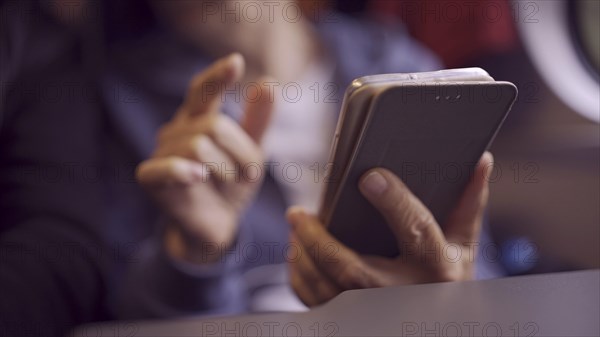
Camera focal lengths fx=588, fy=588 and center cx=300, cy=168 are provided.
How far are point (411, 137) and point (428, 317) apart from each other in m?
0.18

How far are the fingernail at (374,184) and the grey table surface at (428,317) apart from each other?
0.37 feet

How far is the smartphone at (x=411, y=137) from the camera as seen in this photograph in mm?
496

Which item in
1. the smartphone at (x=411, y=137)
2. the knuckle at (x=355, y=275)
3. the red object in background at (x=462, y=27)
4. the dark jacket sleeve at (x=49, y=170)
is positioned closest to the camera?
the smartphone at (x=411, y=137)

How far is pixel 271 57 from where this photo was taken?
1377 mm

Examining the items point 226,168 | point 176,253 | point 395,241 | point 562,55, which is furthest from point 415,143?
point 562,55

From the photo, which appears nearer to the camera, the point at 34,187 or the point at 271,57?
the point at 34,187

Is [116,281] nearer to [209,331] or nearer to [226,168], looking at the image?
[226,168]

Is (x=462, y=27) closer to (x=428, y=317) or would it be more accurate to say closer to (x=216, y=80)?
(x=216, y=80)

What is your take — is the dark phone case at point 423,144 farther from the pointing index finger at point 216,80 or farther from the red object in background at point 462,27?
the red object in background at point 462,27

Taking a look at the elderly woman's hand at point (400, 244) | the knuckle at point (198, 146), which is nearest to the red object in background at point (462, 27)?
the knuckle at point (198, 146)

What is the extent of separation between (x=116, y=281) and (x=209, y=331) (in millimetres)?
874

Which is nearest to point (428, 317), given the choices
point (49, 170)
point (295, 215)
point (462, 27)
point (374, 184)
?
point (374, 184)

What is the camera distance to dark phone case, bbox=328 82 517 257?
1.64 feet

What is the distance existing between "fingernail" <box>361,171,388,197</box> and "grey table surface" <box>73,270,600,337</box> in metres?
0.11
